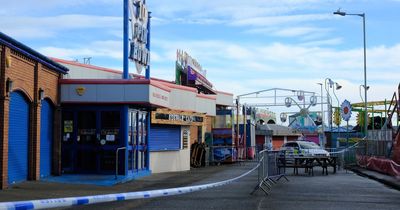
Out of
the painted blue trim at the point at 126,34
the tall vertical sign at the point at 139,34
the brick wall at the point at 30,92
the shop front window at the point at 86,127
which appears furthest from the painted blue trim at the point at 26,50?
the tall vertical sign at the point at 139,34

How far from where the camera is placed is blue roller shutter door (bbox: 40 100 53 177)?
18.3 m

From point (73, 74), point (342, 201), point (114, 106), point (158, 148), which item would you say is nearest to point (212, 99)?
point (158, 148)

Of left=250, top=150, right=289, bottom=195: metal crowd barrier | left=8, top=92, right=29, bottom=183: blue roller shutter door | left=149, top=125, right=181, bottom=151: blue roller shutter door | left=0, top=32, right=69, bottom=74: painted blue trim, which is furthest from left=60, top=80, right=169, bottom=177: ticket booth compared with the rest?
left=250, top=150, right=289, bottom=195: metal crowd barrier

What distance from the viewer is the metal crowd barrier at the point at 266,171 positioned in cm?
1576

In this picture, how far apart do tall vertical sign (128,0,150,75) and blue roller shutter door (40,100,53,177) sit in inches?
144

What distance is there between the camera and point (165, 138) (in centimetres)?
2675

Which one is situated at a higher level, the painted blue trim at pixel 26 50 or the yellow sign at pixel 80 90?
the painted blue trim at pixel 26 50

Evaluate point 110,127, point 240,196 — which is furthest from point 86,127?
point 240,196

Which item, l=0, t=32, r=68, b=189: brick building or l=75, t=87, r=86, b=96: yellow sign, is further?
l=75, t=87, r=86, b=96: yellow sign

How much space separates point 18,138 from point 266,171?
751 cm

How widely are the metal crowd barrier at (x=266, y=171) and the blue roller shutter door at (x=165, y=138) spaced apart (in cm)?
770

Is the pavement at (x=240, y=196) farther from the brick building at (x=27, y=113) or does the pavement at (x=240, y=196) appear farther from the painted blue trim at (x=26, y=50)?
the painted blue trim at (x=26, y=50)

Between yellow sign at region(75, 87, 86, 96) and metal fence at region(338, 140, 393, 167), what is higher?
yellow sign at region(75, 87, 86, 96)

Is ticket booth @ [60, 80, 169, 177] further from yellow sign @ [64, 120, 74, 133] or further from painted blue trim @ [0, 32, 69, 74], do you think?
painted blue trim @ [0, 32, 69, 74]
